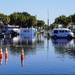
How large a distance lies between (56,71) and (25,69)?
179 cm

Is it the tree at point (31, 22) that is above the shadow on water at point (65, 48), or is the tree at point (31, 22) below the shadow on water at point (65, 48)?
above

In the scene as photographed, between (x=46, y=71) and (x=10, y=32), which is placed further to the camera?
(x=10, y=32)

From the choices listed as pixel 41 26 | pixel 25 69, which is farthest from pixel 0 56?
pixel 41 26

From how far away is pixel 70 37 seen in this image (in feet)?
220

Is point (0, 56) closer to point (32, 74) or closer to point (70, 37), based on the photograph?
point (32, 74)

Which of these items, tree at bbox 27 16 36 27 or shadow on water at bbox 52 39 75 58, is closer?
shadow on water at bbox 52 39 75 58

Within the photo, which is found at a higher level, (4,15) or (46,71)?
(4,15)

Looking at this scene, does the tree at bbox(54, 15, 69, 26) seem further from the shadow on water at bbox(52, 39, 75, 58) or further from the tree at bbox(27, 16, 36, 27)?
the shadow on water at bbox(52, 39, 75, 58)

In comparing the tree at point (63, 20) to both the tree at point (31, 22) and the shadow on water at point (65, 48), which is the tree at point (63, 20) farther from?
the shadow on water at point (65, 48)

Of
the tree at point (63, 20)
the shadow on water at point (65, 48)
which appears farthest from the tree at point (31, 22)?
the shadow on water at point (65, 48)

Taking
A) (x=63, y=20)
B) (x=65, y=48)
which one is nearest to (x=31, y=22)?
(x=63, y=20)

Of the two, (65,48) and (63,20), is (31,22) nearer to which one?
(63,20)

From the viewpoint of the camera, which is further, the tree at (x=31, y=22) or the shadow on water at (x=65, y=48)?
the tree at (x=31, y=22)

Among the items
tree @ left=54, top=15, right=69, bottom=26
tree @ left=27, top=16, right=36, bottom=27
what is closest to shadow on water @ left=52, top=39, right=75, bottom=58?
tree @ left=54, top=15, right=69, bottom=26
